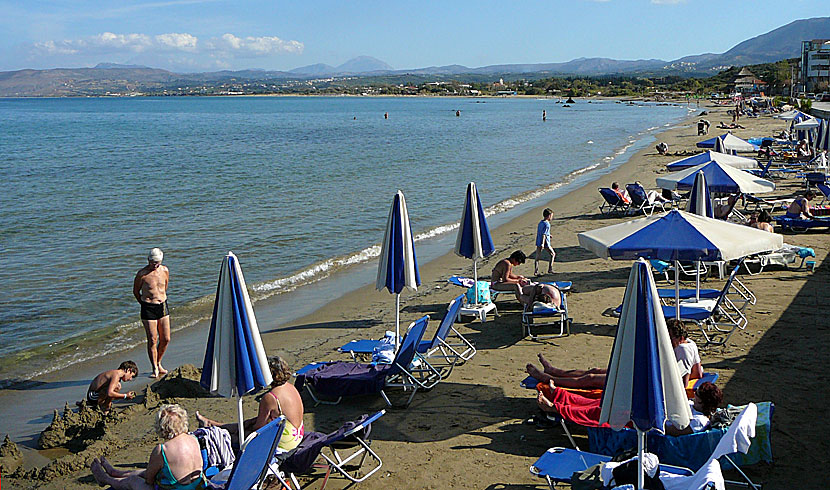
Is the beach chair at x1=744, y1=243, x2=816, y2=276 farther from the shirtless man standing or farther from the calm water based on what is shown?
the shirtless man standing

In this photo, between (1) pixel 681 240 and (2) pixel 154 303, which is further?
(2) pixel 154 303

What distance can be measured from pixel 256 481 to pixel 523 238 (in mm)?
13265

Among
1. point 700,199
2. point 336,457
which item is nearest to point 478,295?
point 700,199

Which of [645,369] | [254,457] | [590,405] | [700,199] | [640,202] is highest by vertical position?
[700,199]

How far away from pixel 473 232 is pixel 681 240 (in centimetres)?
333

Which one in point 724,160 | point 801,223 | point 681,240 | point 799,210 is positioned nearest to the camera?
point 681,240

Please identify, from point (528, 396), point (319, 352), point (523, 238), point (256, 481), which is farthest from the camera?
point (523, 238)

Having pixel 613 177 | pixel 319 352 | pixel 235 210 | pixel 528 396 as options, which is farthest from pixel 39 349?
pixel 613 177

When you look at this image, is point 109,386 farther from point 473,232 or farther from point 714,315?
point 714,315

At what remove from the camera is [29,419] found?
26.8 feet

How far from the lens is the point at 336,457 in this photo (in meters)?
5.82

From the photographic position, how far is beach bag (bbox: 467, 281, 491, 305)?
10492mm

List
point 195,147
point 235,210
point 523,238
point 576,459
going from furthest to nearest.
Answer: point 195,147, point 235,210, point 523,238, point 576,459

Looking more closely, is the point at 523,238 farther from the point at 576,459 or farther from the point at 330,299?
the point at 576,459
